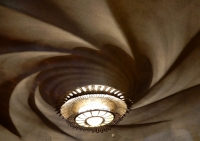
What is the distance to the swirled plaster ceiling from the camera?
1895 millimetres

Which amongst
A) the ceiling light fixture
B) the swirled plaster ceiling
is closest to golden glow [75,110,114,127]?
the ceiling light fixture

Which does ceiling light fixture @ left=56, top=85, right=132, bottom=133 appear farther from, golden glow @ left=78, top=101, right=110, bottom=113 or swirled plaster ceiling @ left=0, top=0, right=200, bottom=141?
swirled plaster ceiling @ left=0, top=0, right=200, bottom=141

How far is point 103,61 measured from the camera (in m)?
2.44

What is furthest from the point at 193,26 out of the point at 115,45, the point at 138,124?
the point at 138,124

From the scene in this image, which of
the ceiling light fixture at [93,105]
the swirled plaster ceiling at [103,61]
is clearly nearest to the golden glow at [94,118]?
the ceiling light fixture at [93,105]

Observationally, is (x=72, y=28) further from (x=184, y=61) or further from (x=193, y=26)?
(x=184, y=61)

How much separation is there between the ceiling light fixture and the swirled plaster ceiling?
18cm

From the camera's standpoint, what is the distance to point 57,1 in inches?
70.8

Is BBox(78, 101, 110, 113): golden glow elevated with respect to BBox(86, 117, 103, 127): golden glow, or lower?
elevated

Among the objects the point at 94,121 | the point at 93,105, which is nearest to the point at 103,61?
the point at 93,105

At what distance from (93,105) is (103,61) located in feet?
1.48

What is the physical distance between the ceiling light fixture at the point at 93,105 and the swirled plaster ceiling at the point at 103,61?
0.61ft

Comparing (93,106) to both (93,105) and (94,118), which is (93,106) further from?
(94,118)

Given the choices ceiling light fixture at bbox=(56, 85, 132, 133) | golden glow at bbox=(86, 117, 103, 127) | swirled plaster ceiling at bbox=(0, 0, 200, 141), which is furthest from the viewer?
golden glow at bbox=(86, 117, 103, 127)
